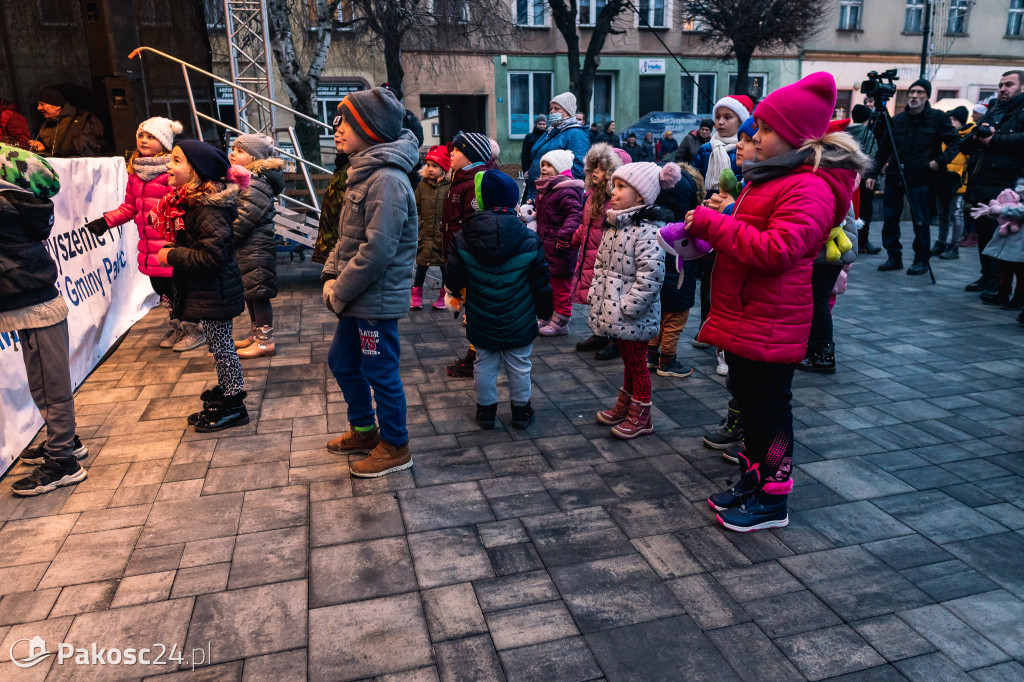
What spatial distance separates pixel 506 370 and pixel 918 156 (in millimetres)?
7528

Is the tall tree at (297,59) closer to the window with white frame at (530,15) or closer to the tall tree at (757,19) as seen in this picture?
the tall tree at (757,19)

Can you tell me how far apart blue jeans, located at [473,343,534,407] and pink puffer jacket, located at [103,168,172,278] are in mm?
2883

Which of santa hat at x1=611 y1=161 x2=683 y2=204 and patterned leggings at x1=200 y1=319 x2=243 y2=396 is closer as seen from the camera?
santa hat at x1=611 y1=161 x2=683 y2=204

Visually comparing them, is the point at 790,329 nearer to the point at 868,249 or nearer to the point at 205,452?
the point at 205,452

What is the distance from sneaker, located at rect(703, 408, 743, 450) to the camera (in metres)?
4.30

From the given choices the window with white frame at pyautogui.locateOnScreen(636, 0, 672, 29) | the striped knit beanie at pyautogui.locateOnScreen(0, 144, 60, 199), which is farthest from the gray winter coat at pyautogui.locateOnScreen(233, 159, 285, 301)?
the window with white frame at pyautogui.locateOnScreen(636, 0, 672, 29)

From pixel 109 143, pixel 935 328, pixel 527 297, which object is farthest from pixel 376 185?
pixel 109 143

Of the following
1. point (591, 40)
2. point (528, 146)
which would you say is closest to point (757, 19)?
point (591, 40)

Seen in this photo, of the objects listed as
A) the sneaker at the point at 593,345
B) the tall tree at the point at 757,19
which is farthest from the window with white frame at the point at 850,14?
the sneaker at the point at 593,345

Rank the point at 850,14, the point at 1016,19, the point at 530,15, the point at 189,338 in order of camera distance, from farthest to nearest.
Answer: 1. the point at 1016,19
2. the point at 850,14
3. the point at 530,15
4. the point at 189,338

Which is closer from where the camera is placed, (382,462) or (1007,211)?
(382,462)

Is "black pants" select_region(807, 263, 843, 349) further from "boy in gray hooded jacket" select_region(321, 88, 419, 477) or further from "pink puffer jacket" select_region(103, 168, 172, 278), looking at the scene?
"pink puffer jacket" select_region(103, 168, 172, 278)

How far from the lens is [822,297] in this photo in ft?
18.3

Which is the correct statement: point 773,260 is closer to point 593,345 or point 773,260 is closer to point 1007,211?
point 593,345
